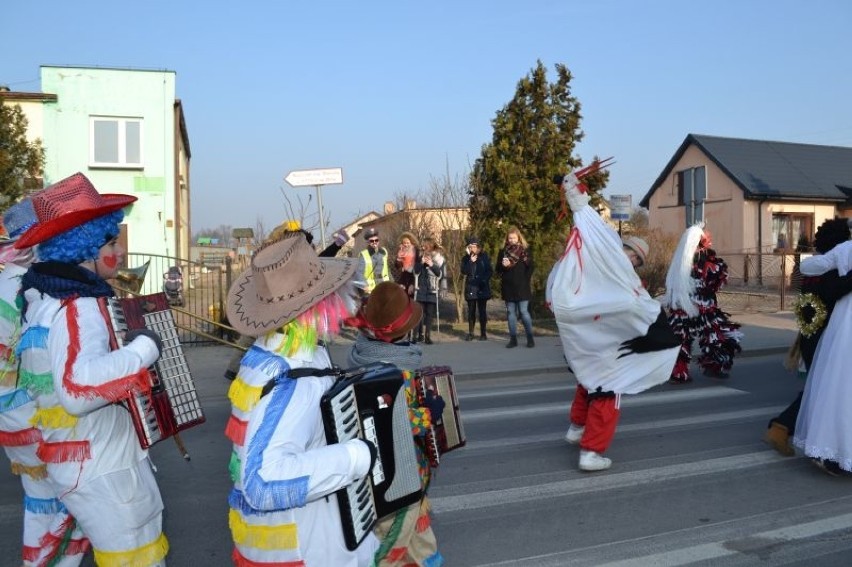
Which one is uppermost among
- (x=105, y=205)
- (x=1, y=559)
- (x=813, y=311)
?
(x=105, y=205)

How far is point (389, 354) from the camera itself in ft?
11.6

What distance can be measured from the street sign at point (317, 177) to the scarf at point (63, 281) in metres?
7.85

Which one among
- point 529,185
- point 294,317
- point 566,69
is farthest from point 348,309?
point 566,69

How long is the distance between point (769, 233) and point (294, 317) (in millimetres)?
30175

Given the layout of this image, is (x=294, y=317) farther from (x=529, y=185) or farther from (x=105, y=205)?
(x=529, y=185)

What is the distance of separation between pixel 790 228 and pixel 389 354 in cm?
3003

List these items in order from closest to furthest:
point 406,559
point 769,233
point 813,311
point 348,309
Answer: point 348,309 → point 406,559 → point 813,311 → point 769,233

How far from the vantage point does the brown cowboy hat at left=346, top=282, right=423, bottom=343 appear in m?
3.54

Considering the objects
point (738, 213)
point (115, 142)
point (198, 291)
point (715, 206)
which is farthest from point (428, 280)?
point (715, 206)


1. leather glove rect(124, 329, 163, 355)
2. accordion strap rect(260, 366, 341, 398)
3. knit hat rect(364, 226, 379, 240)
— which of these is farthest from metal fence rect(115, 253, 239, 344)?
accordion strap rect(260, 366, 341, 398)

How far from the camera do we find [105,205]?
9.35ft

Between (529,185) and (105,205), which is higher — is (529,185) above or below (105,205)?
above

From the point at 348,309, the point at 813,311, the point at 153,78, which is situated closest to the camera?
the point at 348,309

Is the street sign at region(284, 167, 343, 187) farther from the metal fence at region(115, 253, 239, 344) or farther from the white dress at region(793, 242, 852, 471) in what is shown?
the white dress at region(793, 242, 852, 471)
